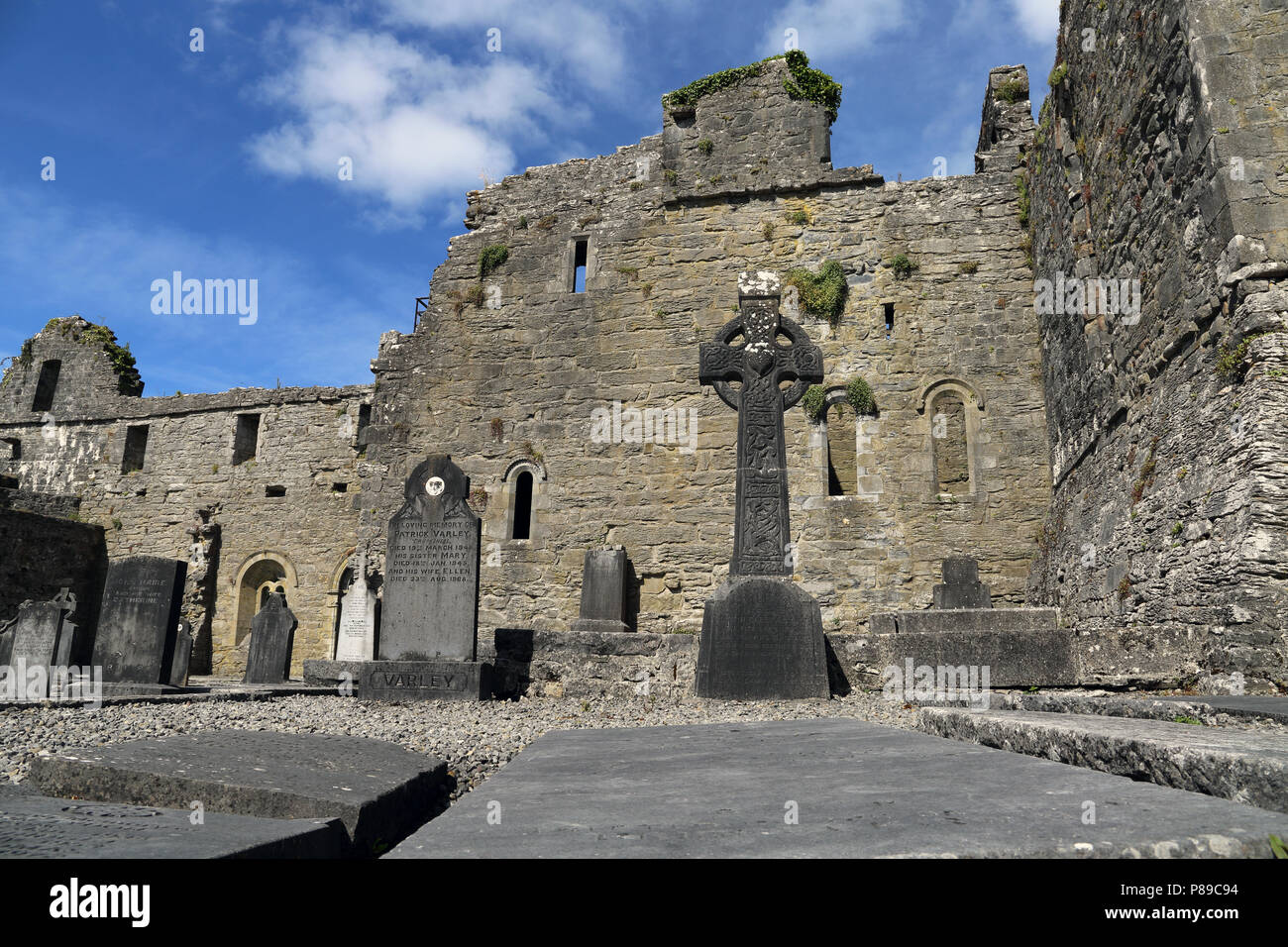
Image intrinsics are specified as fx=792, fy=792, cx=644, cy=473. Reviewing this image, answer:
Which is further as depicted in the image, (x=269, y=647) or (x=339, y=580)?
(x=339, y=580)

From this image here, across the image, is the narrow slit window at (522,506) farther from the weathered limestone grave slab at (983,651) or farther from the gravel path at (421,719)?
the weathered limestone grave slab at (983,651)

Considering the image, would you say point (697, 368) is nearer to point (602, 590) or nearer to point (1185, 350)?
point (602, 590)

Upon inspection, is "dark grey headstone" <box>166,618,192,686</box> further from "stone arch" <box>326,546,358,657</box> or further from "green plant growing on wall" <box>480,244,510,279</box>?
"green plant growing on wall" <box>480,244,510,279</box>

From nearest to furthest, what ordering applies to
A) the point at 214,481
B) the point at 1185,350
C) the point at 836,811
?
the point at 836,811 < the point at 1185,350 < the point at 214,481

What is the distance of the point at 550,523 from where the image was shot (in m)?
12.1

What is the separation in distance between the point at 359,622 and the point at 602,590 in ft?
15.6

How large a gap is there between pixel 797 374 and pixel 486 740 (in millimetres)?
4511

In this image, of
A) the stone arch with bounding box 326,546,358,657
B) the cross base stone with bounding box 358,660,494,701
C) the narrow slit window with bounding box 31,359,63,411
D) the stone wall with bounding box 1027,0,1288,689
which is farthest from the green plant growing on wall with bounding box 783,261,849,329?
the narrow slit window with bounding box 31,359,63,411

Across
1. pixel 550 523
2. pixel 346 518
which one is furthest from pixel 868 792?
pixel 346 518

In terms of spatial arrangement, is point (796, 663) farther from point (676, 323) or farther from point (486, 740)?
point (676, 323)

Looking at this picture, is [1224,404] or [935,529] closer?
[1224,404]

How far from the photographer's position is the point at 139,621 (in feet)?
28.6

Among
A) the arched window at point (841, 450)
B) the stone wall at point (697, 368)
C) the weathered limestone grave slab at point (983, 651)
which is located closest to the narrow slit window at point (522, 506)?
the stone wall at point (697, 368)

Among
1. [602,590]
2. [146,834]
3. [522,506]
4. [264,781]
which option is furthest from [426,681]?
[146,834]
